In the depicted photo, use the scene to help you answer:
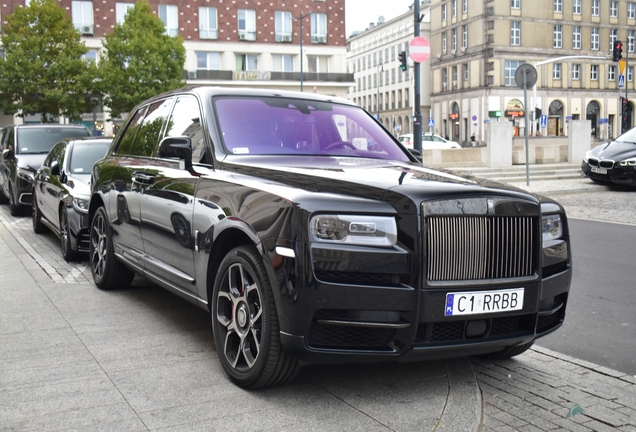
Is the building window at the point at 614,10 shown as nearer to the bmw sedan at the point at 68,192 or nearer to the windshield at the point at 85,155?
the bmw sedan at the point at 68,192

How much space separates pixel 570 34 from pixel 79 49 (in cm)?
5881

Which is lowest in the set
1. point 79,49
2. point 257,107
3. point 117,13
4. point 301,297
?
point 301,297

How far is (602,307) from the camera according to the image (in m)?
6.55

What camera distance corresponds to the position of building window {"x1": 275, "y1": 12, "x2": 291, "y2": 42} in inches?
2509

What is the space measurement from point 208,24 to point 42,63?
20.9 metres

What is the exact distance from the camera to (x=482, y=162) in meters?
26.1

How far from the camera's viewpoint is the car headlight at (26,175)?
1379 centimetres

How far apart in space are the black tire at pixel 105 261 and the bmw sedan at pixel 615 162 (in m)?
14.7

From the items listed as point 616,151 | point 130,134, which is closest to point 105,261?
point 130,134

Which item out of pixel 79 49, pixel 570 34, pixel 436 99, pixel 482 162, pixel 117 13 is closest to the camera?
pixel 482 162

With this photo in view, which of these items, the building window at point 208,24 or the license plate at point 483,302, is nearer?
the license plate at point 483,302

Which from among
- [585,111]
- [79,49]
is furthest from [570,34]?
[79,49]

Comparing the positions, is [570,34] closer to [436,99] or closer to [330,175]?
[436,99]

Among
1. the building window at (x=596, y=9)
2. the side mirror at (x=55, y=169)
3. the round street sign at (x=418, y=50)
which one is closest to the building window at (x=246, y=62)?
the round street sign at (x=418, y=50)
